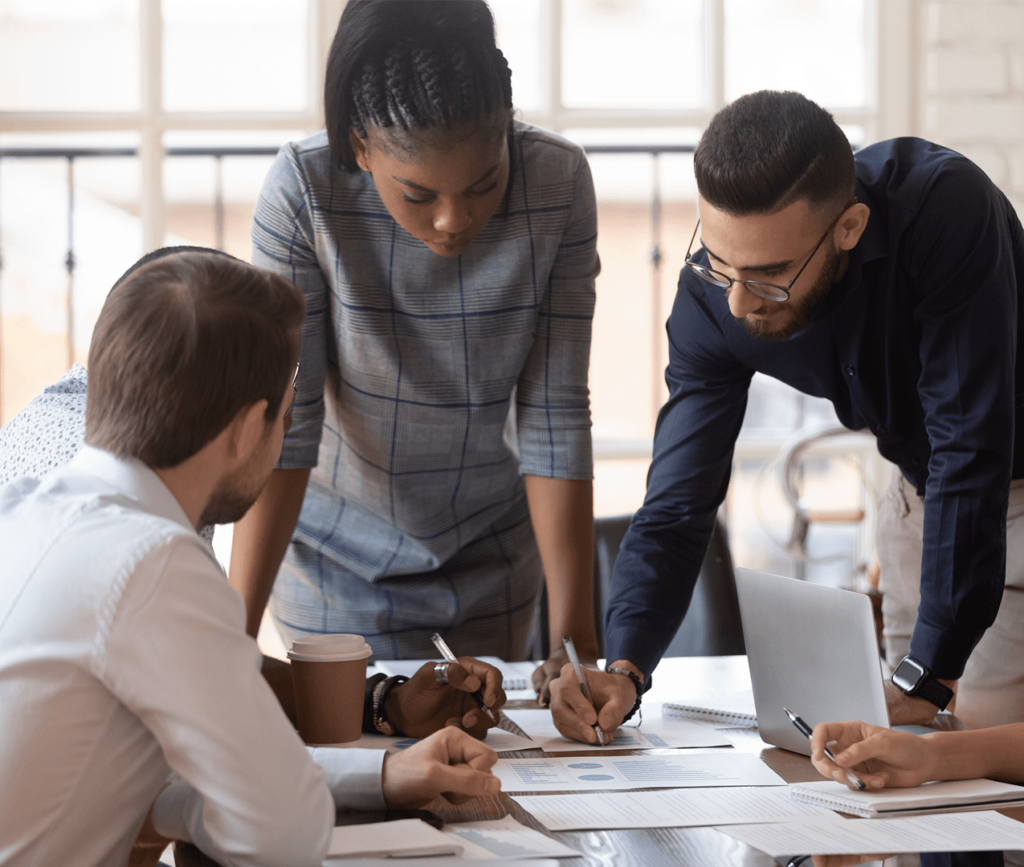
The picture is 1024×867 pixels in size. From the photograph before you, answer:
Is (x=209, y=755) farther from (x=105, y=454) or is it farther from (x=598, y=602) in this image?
(x=598, y=602)

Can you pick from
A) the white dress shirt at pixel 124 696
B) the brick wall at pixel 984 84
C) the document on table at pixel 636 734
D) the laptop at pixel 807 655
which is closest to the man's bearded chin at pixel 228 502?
the white dress shirt at pixel 124 696

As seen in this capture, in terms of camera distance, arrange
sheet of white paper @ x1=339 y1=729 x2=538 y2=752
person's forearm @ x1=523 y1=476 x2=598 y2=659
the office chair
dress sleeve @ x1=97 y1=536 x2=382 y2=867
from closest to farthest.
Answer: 1. dress sleeve @ x1=97 y1=536 x2=382 y2=867
2. sheet of white paper @ x1=339 y1=729 x2=538 y2=752
3. person's forearm @ x1=523 y1=476 x2=598 y2=659
4. the office chair

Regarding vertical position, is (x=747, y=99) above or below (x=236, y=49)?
below

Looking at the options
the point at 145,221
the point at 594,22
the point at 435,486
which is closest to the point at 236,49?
the point at 145,221

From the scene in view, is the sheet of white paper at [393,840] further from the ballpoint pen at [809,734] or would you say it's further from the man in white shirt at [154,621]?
the ballpoint pen at [809,734]

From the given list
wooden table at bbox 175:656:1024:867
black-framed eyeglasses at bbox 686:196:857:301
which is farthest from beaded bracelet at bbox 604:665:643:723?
black-framed eyeglasses at bbox 686:196:857:301

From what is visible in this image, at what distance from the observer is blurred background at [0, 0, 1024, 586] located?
8.87ft

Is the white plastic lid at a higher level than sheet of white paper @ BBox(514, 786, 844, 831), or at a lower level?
higher

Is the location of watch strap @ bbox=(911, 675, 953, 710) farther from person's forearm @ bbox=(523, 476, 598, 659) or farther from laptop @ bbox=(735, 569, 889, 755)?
person's forearm @ bbox=(523, 476, 598, 659)

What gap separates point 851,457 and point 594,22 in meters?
1.37

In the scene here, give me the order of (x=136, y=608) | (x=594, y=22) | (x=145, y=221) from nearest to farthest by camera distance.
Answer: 1. (x=136, y=608)
2. (x=145, y=221)
3. (x=594, y=22)

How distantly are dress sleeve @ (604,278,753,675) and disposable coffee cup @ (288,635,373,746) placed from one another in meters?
0.44

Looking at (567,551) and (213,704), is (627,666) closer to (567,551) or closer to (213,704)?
(567,551)

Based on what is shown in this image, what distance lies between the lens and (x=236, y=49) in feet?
A: 8.84
